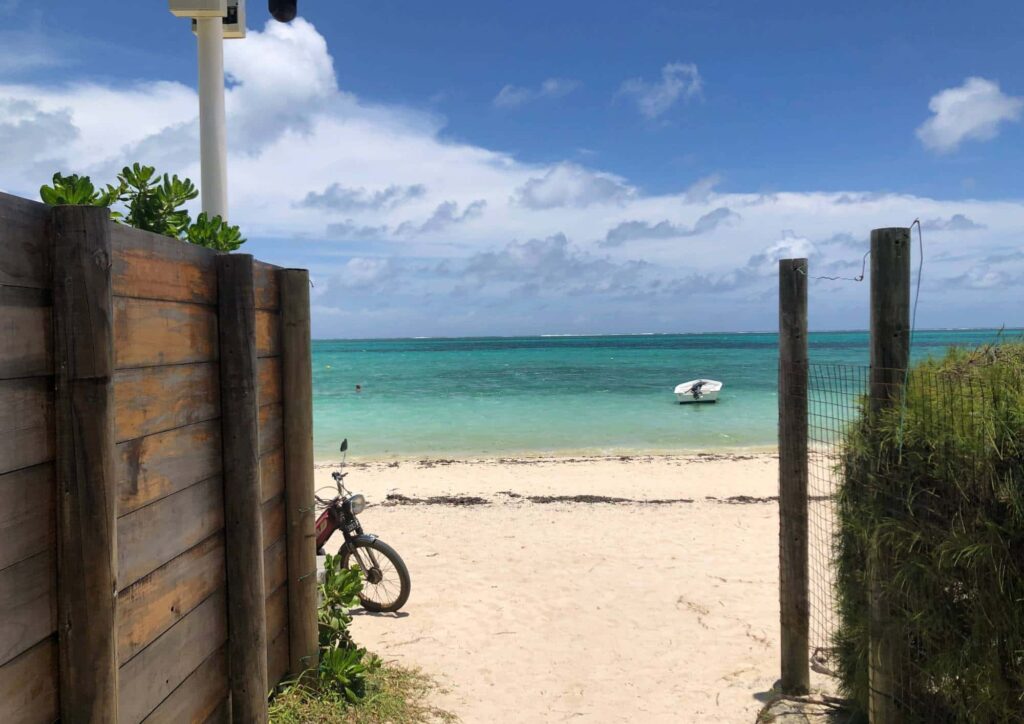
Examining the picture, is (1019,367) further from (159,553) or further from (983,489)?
(159,553)

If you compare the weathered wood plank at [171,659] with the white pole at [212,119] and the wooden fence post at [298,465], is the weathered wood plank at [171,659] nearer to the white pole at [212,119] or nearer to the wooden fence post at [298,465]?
the wooden fence post at [298,465]

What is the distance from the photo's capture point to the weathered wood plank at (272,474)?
3.33 metres

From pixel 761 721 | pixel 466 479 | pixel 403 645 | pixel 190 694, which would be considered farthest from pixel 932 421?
pixel 466 479

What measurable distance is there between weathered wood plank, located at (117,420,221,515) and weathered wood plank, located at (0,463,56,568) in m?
0.26

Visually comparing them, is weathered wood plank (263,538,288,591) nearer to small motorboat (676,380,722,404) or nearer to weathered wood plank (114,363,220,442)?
weathered wood plank (114,363,220,442)

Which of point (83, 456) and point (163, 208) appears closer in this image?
point (83, 456)

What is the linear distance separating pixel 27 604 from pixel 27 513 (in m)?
0.22

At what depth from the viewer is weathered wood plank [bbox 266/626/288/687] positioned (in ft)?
11.2

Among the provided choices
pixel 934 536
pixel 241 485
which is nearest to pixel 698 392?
pixel 934 536

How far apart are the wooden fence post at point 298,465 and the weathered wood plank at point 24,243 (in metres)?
1.77

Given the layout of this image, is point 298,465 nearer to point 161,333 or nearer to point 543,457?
point 161,333

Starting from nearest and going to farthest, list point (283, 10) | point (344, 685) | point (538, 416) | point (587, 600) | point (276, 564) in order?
point (276, 564)
point (344, 685)
point (283, 10)
point (587, 600)
point (538, 416)

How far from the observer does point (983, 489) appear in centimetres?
272

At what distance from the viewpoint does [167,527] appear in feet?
7.74
